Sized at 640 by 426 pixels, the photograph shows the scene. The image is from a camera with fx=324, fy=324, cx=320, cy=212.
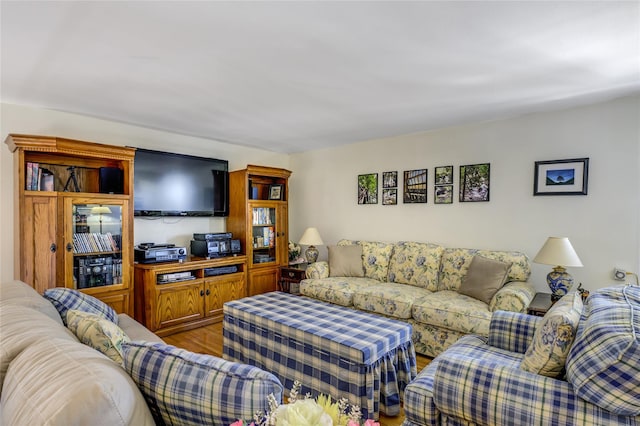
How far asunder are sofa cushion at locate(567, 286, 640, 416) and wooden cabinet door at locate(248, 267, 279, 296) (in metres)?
3.53

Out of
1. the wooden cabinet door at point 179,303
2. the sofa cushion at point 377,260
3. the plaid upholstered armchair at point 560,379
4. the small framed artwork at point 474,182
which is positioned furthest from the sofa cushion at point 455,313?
the wooden cabinet door at point 179,303

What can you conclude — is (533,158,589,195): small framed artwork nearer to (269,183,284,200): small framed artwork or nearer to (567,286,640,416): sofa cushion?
(567,286,640,416): sofa cushion

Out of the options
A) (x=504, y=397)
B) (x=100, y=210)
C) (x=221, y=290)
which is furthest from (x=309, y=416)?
(x=221, y=290)

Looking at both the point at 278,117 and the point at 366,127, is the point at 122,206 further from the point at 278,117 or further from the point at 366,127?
the point at 366,127

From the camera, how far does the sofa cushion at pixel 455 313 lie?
2664 mm

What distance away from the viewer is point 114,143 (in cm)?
354

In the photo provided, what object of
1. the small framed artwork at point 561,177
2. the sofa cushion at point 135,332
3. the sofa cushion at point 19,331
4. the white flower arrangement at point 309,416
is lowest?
the sofa cushion at point 135,332

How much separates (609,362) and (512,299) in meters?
1.62

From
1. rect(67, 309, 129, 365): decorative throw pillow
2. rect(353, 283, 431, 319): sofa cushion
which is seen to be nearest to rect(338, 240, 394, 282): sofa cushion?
rect(353, 283, 431, 319): sofa cushion

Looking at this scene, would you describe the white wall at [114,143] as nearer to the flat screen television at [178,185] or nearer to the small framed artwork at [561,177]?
the flat screen television at [178,185]

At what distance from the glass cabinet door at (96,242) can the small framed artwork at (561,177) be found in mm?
4133

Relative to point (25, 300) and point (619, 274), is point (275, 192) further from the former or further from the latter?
point (619, 274)

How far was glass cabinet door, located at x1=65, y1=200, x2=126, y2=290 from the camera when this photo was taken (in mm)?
2961

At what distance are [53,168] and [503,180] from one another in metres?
4.52
